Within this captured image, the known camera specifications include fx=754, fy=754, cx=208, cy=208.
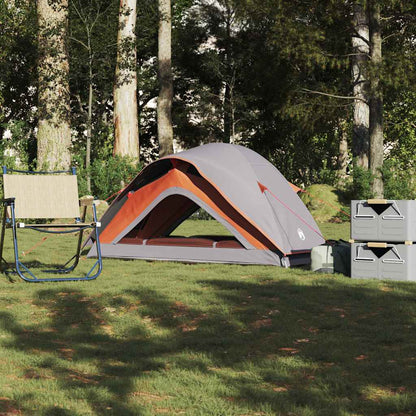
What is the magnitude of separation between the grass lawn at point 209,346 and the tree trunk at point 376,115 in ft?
35.0

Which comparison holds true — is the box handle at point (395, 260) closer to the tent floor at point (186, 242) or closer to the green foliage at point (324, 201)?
the tent floor at point (186, 242)

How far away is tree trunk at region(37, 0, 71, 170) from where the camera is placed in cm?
1694

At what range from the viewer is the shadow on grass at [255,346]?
3832 millimetres

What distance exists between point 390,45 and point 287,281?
683 inches

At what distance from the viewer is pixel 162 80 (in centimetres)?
2125

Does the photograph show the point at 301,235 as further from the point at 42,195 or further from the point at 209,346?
the point at 209,346

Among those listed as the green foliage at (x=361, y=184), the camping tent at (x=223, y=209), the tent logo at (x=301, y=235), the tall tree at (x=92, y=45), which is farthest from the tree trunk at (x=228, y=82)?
the tent logo at (x=301, y=235)

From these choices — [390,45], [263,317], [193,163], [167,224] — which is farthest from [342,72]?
[263,317]

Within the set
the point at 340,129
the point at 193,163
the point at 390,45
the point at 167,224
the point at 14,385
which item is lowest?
the point at 14,385

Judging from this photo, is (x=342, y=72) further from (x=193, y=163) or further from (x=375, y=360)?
(x=375, y=360)

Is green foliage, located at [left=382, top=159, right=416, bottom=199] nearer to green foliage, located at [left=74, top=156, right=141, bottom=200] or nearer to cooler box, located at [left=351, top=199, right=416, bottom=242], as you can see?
green foliage, located at [left=74, top=156, right=141, bottom=200]

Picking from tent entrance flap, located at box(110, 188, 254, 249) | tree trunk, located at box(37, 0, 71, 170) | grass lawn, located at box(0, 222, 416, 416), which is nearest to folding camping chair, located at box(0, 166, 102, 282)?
grass lawn, located at box(0, 222, 416, 416)

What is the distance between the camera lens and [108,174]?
1803 centimetres

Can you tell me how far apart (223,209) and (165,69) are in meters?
12.6
